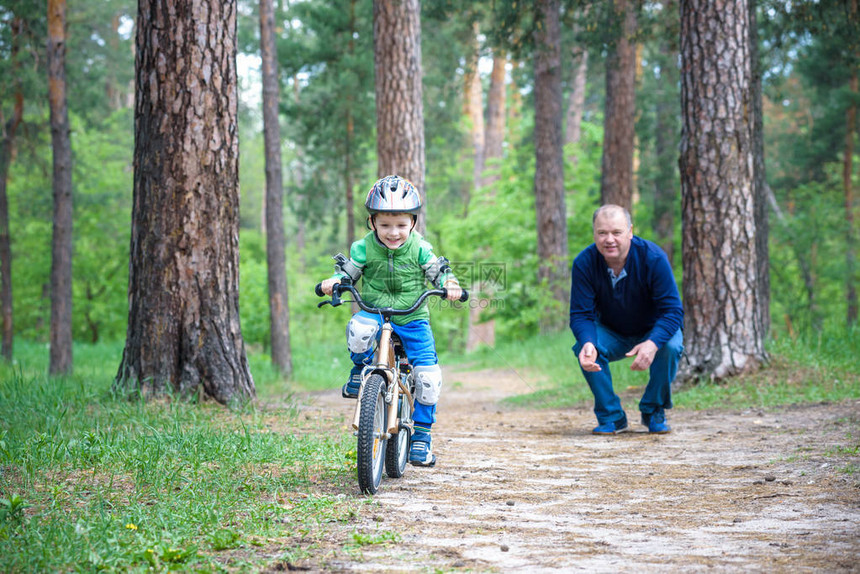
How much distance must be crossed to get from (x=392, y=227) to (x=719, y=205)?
509 cm

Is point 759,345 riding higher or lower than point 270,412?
higher

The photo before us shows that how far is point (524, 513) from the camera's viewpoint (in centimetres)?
388

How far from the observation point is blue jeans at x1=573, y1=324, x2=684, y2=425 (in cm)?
618

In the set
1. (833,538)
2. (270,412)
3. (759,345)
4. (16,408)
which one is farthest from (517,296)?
(833,538)

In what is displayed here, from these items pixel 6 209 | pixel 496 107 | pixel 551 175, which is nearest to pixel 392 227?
pixel 551 175

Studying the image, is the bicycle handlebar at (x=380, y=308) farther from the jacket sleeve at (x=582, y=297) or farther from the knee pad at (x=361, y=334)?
the jacket sleeve at (x=582, y=297)

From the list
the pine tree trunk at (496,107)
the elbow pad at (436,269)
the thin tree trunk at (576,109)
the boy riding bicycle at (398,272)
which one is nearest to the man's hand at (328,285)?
the boy riding bicycle at (398,272)

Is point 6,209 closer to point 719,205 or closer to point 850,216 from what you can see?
point 719,205

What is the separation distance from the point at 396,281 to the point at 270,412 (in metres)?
2.68

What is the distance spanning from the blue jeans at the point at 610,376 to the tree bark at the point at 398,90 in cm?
443

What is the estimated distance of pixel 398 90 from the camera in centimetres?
1023

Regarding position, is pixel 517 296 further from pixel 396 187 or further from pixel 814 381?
pixel 396 187

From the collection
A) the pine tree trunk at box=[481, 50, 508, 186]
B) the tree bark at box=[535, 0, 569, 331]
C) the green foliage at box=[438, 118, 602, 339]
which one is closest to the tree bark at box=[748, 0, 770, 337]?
the tree bark at box=[535, 0, 569, 331]

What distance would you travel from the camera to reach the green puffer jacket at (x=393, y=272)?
4629 millimetres
